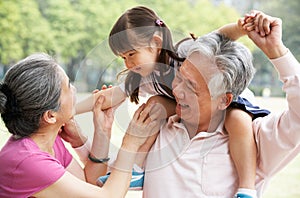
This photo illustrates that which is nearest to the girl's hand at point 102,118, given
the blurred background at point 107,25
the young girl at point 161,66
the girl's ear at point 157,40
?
the young girl at point 161,66

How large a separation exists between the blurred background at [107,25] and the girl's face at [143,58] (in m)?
2.24

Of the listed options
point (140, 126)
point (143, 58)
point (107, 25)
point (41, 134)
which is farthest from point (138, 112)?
point (107, 25)

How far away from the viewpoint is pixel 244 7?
176 inches

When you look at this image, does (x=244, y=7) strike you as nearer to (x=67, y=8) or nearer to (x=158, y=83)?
(x=67, y=8)

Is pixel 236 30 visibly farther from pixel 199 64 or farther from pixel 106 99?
pixel 106 99

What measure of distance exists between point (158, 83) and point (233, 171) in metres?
0.28

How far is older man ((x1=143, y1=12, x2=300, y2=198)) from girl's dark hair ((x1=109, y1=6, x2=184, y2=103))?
0.05m

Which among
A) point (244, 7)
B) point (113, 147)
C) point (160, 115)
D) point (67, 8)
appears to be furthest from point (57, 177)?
point (67, 8)

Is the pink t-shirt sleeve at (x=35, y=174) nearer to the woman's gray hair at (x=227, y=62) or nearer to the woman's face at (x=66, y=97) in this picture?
the woman's face at (x=66, y=97)

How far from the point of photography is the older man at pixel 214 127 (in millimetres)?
1113

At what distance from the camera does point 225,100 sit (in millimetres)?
1182

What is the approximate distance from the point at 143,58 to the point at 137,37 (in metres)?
0.05

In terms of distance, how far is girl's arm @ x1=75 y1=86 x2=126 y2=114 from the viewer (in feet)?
4.12

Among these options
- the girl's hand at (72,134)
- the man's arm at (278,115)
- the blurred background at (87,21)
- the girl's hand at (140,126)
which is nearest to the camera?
the man's arm at (278,115)
